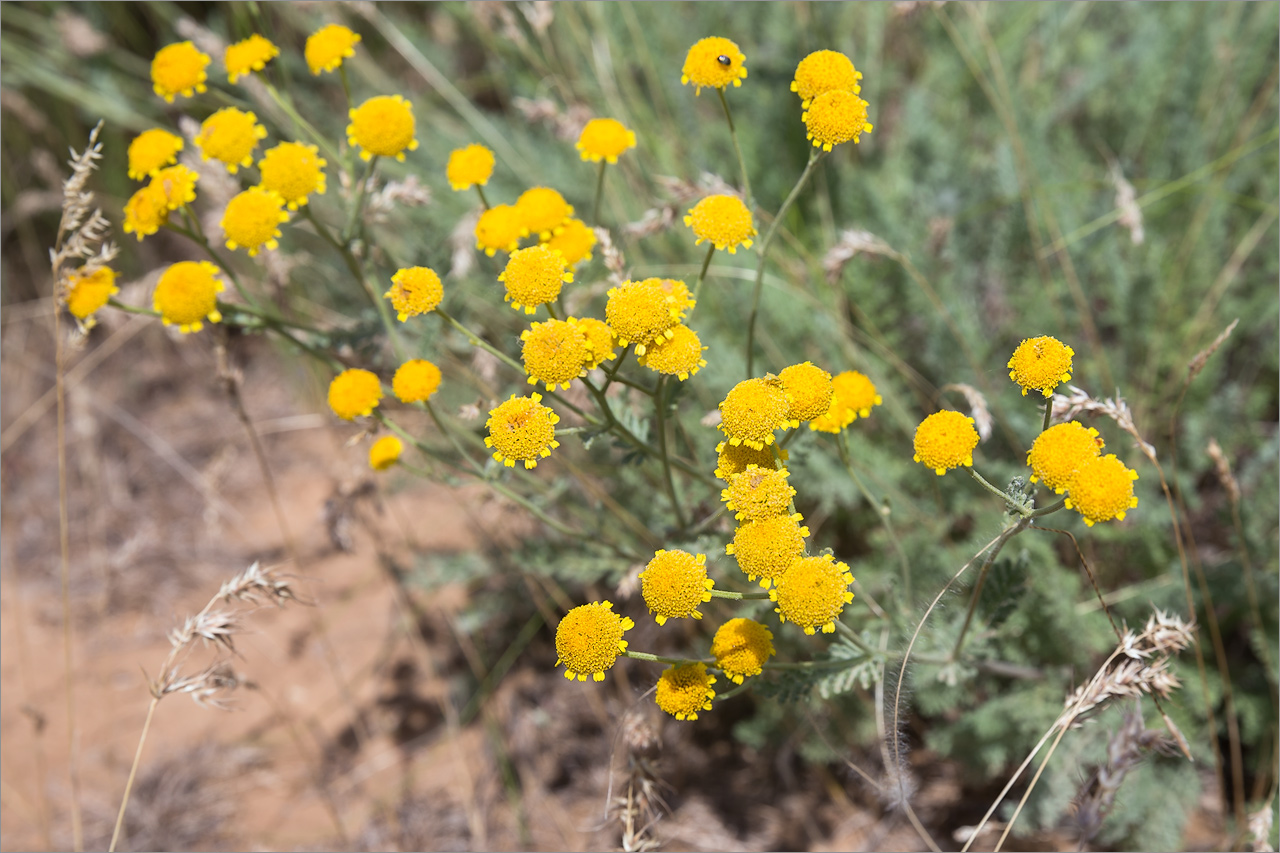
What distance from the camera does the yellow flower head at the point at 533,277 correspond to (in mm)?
1844

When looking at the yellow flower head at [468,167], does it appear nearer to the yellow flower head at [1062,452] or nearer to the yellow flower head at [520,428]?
the yellow flower head at [520,428]

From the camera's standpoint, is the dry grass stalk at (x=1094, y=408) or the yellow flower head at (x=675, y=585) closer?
the yellow flower head at (x=675, y=585)

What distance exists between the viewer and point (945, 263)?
11.4 ft

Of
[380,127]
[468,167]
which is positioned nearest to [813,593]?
[468,167]

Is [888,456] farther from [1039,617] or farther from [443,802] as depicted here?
[443,802]

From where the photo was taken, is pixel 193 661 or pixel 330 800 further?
pixel 193 661

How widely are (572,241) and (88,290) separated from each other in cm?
125

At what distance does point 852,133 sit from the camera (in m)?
1.88

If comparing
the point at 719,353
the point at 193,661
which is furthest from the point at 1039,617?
the point at 193,661

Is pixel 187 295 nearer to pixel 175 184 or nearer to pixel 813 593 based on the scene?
pixel 175 184

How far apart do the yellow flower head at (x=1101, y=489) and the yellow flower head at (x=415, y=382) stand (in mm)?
1384

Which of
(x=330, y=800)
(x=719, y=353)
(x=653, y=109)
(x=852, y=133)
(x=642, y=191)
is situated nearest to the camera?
(x=852, y=133)

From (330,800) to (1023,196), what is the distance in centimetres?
334

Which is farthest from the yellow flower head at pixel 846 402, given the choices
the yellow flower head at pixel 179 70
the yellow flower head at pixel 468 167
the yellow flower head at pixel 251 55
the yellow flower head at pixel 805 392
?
Result: the yellow flower head at pixel 179 70
